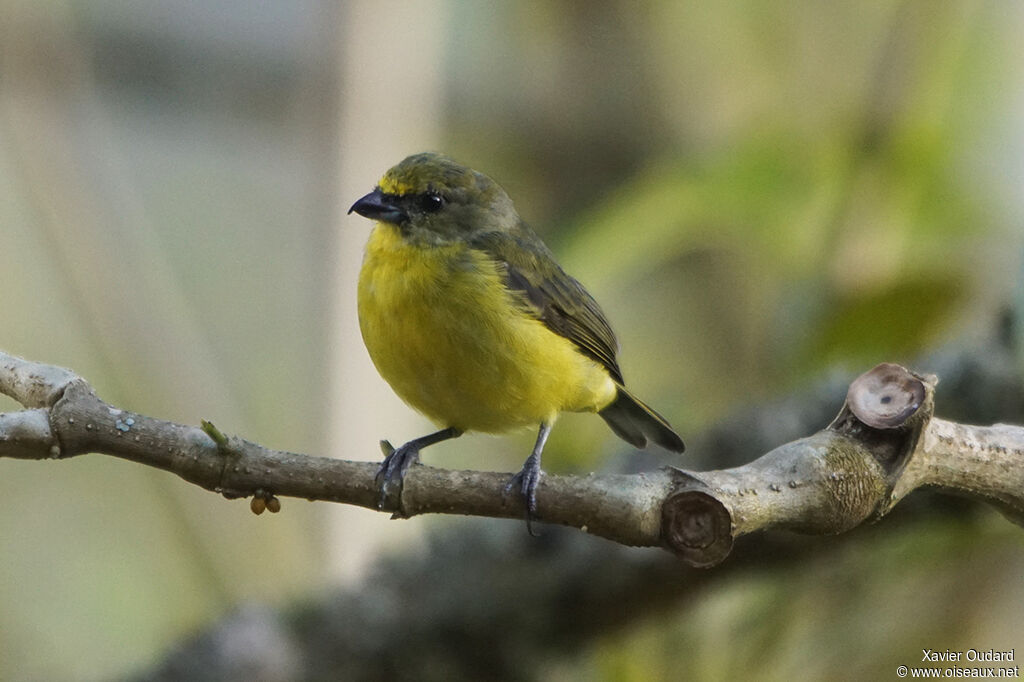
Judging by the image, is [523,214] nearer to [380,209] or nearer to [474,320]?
[380,209]

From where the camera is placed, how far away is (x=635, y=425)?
375 centimetres

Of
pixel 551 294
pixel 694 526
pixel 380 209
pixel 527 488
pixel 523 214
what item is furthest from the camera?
pixel 523 214

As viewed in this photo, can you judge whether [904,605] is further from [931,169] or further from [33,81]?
[33,81]

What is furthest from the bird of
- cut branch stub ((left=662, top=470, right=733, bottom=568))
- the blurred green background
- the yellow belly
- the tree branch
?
cut branch stub ((left=662, top=470, right=733, bottom=568))

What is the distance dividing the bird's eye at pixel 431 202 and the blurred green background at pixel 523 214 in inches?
21.8

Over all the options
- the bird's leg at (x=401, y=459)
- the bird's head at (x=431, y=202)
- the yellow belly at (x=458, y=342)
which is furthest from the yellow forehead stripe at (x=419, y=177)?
the bird's leg at (x=401, y=459)

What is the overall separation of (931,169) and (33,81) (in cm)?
339

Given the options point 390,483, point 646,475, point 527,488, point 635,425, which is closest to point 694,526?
point 646,475

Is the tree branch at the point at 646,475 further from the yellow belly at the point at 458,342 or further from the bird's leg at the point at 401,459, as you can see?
the yellow belly at the point at 458,342

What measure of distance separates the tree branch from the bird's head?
1.48 meters

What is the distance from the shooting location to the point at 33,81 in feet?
14.3

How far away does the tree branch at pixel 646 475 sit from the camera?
189cm

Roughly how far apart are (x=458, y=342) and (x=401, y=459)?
0.52 m

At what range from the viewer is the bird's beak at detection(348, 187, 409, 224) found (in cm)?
339
